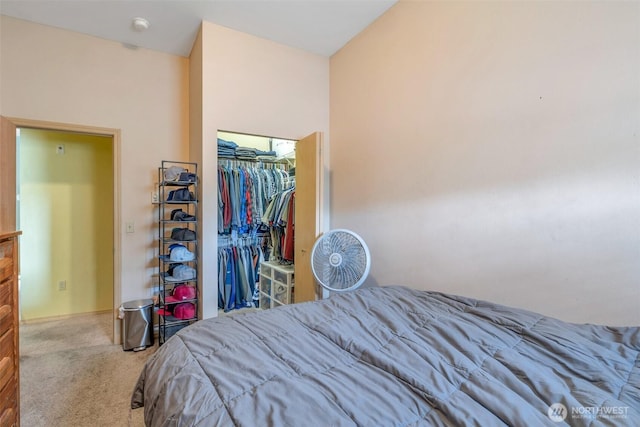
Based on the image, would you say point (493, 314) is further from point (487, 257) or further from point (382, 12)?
point (382, 12)

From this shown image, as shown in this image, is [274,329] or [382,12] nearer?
[274,329]

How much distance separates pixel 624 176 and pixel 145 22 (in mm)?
3114

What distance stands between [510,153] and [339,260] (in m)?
1.17

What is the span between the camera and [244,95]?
248 centimetres

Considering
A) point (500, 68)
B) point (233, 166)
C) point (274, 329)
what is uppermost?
point (500, 68)

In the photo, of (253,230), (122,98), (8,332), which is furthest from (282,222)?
(8,332)

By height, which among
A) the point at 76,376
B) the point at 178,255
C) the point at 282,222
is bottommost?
the point at 76,376

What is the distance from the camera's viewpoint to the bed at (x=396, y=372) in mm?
661

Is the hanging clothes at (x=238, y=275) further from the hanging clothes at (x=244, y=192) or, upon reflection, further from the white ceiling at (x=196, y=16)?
the white ceiling at (x=196, y=16)

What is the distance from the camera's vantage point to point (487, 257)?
155 centimetres

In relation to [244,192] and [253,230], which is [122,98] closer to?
[244,192]

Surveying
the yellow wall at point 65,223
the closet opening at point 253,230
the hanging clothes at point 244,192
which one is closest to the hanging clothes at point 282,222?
the closet opening at point 253,230

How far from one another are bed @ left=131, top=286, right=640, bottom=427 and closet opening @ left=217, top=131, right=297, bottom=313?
1.76 meters

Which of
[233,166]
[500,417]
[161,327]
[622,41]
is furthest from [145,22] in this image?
[500,417]
